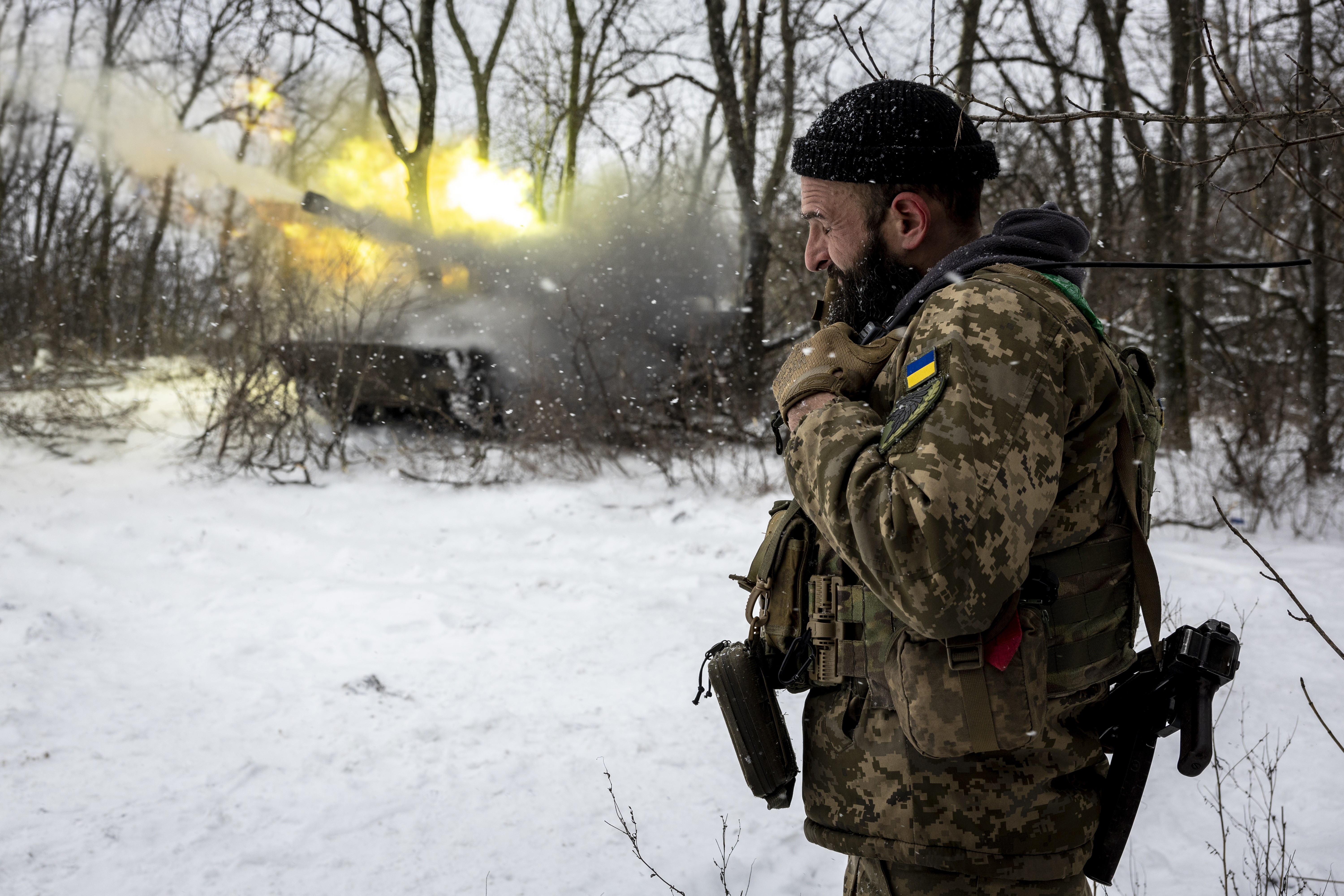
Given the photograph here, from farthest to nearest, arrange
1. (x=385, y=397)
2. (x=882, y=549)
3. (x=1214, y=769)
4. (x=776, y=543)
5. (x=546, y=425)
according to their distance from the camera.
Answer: (x=385, y=397) → (x=546, y=425) → (x=1214, y=769) → (x=776, y=543) → (x=882, y=549)

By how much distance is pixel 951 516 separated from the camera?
111 cm

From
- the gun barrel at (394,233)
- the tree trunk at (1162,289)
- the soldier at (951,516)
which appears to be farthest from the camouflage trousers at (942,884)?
the gun barrel at (394,233)

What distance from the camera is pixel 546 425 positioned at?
28.0 feet

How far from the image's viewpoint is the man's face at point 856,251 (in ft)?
5.12

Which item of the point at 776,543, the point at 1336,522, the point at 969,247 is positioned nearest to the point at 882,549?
the point at 776,543

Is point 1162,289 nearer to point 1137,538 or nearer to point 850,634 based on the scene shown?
point 1137,538

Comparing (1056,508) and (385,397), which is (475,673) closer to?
(1056,508)

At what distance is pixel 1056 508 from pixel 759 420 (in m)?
8.10

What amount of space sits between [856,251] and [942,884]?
112 centimetres

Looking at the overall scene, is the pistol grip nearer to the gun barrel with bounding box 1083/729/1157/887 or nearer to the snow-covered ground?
the gun barrel with bounding box 1083/729/1157/887

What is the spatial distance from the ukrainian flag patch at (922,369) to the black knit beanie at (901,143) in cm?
43

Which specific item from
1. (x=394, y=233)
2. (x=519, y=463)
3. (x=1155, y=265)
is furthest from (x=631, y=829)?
(x=394, y=233)

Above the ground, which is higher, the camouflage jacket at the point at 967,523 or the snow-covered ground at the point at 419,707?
the camouflage jacket at the point at 967,523

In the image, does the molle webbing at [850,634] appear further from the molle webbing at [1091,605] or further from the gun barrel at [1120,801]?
the gun barrel at [1120,801]
